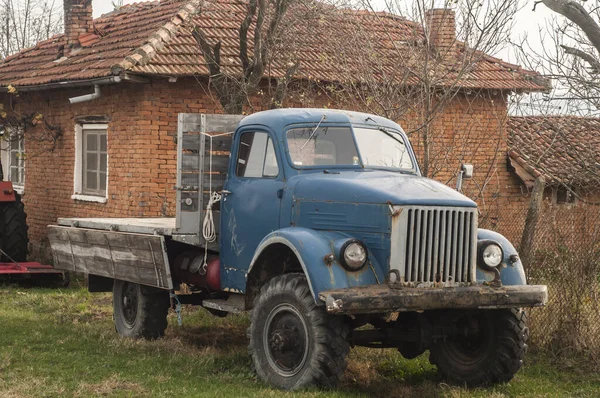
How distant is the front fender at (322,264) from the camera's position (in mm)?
7027

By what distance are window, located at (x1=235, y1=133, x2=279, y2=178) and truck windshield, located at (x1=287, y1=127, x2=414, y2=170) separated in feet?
0.72

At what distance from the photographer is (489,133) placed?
1756 cm

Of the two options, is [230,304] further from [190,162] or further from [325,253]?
[325,253]

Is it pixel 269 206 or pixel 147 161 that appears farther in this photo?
pixel 147 161

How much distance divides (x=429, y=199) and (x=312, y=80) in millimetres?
8133

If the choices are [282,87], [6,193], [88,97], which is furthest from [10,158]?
[282,87]

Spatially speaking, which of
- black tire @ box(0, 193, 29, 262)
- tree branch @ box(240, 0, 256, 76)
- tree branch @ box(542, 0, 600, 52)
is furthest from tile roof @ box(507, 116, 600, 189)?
black tire @ box(0, 193, 29, 262)

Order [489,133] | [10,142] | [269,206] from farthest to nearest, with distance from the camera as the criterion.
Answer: [10,142], [489,133], [269,206]

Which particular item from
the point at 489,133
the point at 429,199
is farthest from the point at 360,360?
the point at 489,133

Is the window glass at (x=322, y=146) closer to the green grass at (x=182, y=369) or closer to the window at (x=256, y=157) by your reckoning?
the window at (x=256, y=157)

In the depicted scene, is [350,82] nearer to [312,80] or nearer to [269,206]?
[312,80]

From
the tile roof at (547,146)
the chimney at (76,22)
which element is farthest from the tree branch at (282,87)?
the chimney at (76,22)

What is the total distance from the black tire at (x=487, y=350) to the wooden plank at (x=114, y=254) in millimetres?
2731

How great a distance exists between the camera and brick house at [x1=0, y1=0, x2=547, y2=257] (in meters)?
14.6
